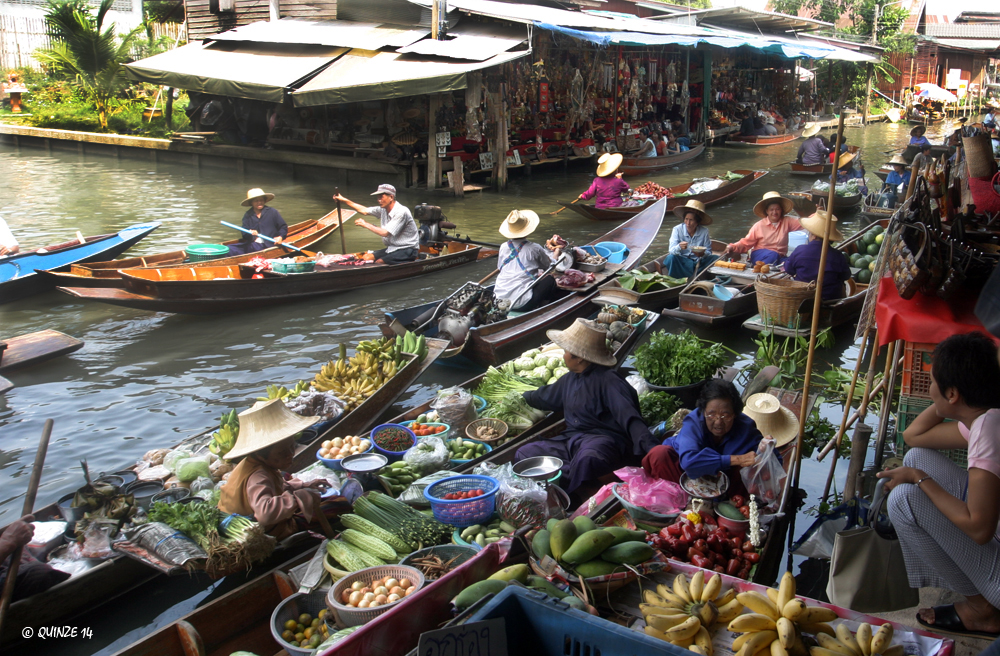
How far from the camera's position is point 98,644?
379 cm

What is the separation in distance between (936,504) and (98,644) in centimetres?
398

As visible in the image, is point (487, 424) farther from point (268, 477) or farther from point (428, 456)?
point (268, 477)

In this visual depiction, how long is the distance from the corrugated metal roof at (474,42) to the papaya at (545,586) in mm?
12299

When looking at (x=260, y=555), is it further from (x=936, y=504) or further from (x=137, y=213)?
(x=137, y=213)

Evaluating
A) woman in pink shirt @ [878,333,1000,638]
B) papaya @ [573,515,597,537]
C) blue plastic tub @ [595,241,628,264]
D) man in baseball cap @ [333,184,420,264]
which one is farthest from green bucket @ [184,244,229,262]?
woman in pink shirt @ [878,333,1000,638]

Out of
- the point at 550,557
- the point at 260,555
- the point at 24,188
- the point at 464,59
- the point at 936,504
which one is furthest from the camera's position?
the point at 24,188

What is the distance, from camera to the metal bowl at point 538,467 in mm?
4355

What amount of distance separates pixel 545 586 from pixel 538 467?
5.33 feet

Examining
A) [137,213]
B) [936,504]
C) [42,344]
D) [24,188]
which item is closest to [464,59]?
[137,213]

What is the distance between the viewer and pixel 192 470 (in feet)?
15.4

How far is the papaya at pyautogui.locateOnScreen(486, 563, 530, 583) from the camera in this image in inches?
116

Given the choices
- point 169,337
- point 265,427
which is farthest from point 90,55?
point 265,427

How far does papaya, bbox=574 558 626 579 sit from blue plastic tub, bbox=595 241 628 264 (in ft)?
21.3

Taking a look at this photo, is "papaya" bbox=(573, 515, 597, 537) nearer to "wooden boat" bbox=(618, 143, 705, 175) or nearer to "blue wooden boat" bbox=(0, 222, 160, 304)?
"blue wooden boat" bbox=(0, 222, 160, 304)
